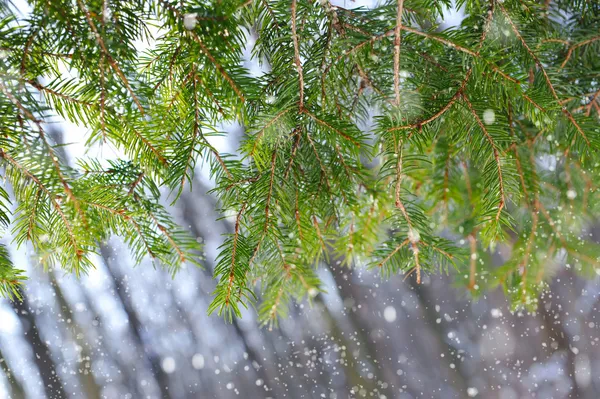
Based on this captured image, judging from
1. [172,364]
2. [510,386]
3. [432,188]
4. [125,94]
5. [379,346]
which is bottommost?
[510,386]

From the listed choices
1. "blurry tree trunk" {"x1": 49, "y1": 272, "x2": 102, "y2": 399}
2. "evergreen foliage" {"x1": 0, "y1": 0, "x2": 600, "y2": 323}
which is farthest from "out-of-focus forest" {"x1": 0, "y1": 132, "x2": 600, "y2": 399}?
"evergreen foliage" {"x1": 0, "y1": 0, "x2": 600, "y2": 323}

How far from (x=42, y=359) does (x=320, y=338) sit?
0.82 metres

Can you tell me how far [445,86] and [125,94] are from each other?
247mm

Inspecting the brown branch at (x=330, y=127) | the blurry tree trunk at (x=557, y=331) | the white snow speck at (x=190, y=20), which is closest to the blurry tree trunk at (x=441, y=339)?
the blurry tree trunk at (x=557, y=331)

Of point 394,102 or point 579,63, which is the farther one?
point 579,63

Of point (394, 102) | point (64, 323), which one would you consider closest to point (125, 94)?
point (394, 102)

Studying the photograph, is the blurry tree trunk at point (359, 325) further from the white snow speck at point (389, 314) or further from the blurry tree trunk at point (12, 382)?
the blurry tree trunk at point (12, 382)

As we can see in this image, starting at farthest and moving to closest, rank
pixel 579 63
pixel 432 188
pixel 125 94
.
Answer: pixel 432 188, pixel 579 63, pixel 125 94

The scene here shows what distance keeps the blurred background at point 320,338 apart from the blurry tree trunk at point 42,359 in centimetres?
3

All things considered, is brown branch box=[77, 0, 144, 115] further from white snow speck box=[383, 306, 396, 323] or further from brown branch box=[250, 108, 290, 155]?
white snow speck box=[383, 306, 396, 323]

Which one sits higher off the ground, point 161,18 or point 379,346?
point 161,18

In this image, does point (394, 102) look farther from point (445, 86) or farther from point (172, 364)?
point (172, 364)

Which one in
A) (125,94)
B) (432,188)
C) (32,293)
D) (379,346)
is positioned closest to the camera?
(125,94)

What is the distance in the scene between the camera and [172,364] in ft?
4.32
